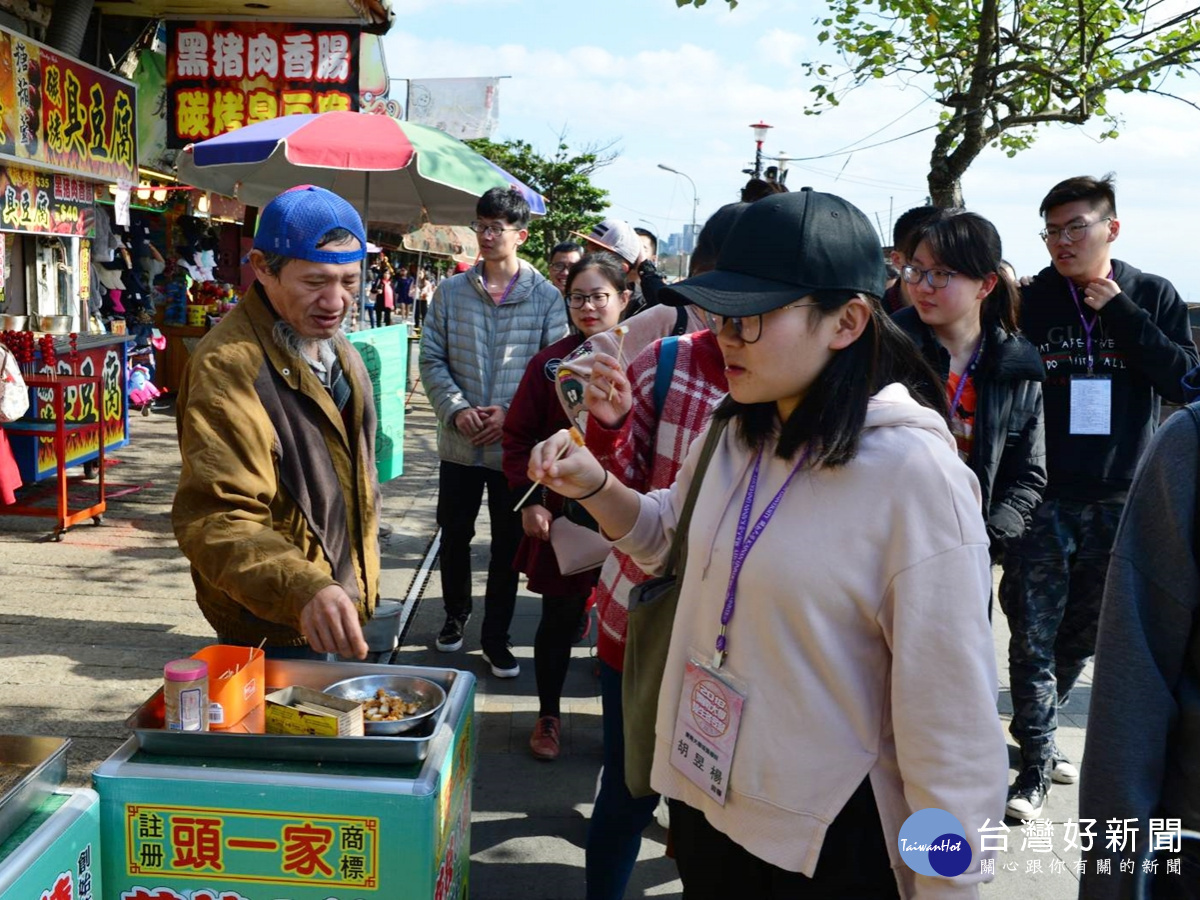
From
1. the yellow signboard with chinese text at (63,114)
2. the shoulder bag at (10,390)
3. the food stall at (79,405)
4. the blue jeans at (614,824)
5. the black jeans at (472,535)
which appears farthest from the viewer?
the yellow signboard with chinese text at (63,114)

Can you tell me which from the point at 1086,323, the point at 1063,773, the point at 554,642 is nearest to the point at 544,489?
the point at 554,642

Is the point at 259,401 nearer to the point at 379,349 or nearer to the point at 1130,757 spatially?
the point at 1130,757

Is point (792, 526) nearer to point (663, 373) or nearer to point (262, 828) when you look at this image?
point (663, 373)

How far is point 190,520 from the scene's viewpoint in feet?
7.46

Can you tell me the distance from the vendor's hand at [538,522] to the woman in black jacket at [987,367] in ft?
4.90

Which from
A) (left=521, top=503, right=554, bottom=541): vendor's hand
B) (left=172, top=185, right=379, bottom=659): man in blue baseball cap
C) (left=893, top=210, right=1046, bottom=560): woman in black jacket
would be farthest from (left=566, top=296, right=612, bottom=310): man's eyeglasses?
(left=172, top=185, right=379, bottom=659): man in blue baseball cap

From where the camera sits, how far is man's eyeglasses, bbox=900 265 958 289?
3.27 meters

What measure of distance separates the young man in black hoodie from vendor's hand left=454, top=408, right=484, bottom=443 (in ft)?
8.11

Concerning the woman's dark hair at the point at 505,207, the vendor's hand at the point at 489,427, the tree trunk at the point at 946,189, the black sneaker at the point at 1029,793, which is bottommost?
the black sneaker at the point at 1029,793

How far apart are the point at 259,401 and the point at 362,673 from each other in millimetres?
695

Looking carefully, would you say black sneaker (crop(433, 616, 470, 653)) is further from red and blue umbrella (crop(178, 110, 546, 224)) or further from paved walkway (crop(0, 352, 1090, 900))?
red and blue umbrella (crop(178, 110, 546, 224))

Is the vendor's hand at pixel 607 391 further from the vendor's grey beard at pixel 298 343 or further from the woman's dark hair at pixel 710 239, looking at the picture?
the vendor's grey beard at pixel 298 343

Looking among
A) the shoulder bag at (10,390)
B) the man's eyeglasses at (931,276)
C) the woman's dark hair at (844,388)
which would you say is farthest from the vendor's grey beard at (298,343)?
the shoulder bag at (10,390)

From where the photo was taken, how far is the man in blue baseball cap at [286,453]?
7.22 feet
